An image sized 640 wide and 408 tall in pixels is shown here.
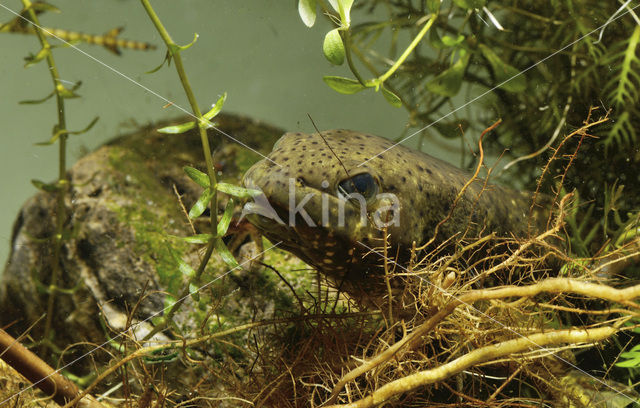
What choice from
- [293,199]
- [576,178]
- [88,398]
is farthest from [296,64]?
[88,398]

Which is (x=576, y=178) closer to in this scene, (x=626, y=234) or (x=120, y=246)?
(x=626, y=234)

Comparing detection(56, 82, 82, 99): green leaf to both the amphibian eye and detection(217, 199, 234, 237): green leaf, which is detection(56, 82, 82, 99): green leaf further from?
the amphibian eye

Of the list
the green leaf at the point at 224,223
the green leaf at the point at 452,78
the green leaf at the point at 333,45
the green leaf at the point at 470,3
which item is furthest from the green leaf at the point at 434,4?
the green leaf at the point at 224,223

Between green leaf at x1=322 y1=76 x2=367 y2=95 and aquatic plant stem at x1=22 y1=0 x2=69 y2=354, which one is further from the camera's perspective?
aquatic plant stem at x1=22 y1=0 x2=69 y2=354

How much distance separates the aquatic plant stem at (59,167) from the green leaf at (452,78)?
2.15 metres

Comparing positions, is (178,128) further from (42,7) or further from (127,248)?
(42,7)

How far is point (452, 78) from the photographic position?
240 cm

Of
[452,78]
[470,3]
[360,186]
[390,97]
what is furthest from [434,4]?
[360,186]

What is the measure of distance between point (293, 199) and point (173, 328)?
3.30 ft

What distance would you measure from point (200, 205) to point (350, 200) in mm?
612

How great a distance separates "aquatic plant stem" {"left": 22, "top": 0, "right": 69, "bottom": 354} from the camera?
7.31ft

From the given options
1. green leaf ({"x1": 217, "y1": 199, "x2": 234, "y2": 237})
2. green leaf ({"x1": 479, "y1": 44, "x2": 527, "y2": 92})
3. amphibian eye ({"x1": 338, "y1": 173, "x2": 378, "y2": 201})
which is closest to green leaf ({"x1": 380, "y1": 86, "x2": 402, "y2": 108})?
amphibian eye ({"x1": 338, "y1": 173, "x2": 378, "y2": 201})

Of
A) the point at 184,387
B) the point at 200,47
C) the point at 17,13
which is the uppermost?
the point at 17,13

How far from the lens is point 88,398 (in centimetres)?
167
